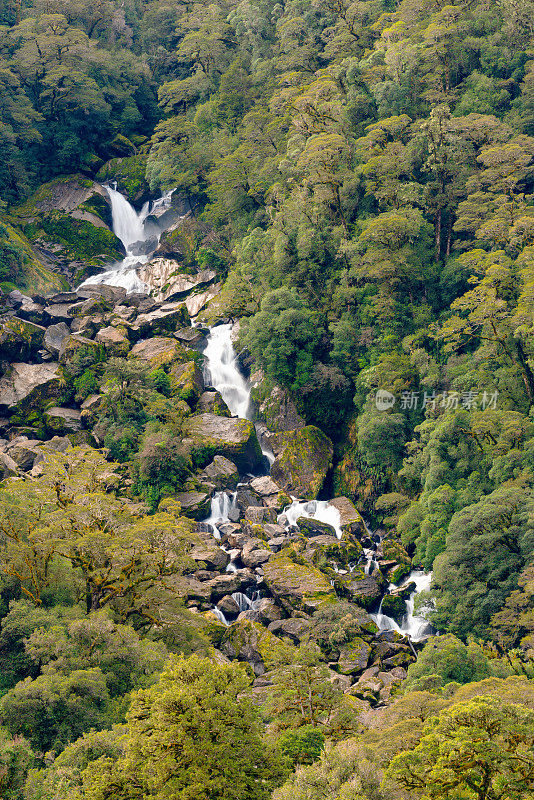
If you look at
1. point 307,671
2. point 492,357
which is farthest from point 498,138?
point 307,671

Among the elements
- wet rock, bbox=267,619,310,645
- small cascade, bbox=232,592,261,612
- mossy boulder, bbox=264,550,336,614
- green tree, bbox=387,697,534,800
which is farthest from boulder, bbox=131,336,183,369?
green tree, bbox=387,697,534,800

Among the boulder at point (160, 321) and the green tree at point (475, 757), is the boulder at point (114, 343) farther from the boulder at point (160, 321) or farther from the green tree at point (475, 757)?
the green tree at point (475, 757)

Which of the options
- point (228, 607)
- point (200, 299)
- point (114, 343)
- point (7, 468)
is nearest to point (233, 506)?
point (228, 607)

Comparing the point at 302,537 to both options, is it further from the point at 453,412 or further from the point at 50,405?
the point at 50,405

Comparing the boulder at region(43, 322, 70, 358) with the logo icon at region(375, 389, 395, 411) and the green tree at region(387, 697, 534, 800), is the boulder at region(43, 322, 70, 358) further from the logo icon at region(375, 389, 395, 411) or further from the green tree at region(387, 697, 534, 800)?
the green tree at region(387, 697, 534, 800)

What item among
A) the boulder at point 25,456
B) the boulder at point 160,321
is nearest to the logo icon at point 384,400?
the boulder at point 160,321

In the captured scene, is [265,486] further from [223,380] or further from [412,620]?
[412,620]
